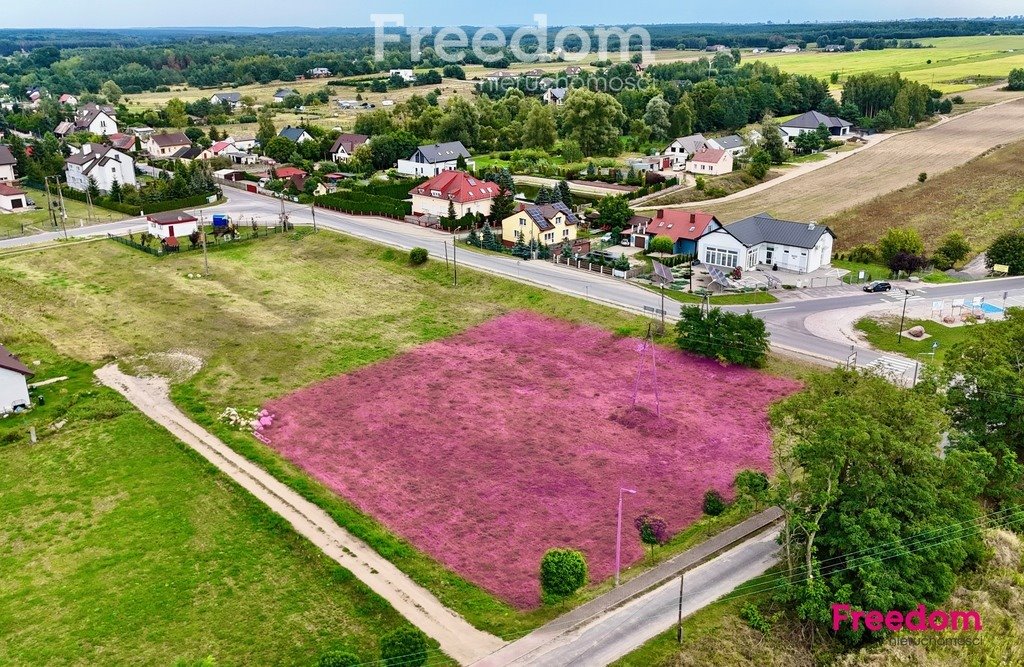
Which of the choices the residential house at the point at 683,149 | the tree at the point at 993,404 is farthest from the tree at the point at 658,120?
the tree at the point at 993,404

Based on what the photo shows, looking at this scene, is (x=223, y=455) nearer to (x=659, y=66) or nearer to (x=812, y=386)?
(x=812, y=386)

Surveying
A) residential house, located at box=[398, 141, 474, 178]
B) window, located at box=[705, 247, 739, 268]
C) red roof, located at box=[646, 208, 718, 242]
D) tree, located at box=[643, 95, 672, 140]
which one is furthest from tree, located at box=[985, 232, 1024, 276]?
tree, located at box=[643, 95, 672, 140]

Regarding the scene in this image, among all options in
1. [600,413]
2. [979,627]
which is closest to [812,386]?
[979,627]

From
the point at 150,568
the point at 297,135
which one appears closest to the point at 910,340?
the point at 150,568

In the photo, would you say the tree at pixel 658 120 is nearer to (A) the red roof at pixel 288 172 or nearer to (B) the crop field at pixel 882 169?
(B) the crop field at pixel 882 169

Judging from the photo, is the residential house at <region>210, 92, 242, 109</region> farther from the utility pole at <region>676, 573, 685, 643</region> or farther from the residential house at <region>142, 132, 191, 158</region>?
the utility pole at <region>676, 573, 685, 643</region>

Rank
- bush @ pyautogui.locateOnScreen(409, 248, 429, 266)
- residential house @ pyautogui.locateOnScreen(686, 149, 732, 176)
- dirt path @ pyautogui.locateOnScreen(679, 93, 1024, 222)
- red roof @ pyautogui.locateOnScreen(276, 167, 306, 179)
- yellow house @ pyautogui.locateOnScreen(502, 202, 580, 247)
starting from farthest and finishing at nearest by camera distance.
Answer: residential house @ pyautogui.locateOnScreen(686, 149, 732, 176) → red roof @ pyautogui.locateOnScreen(276, 167, 306, 179) → dirt path @ pyautogui.locateOnScreen(679, 93, 1024, 222) → yellow house @ pyautogui.locateOnScreen(502, 202, 580, 247) → bush @ pyautogui.locateOnScreen(409, 248, 429, 266)
